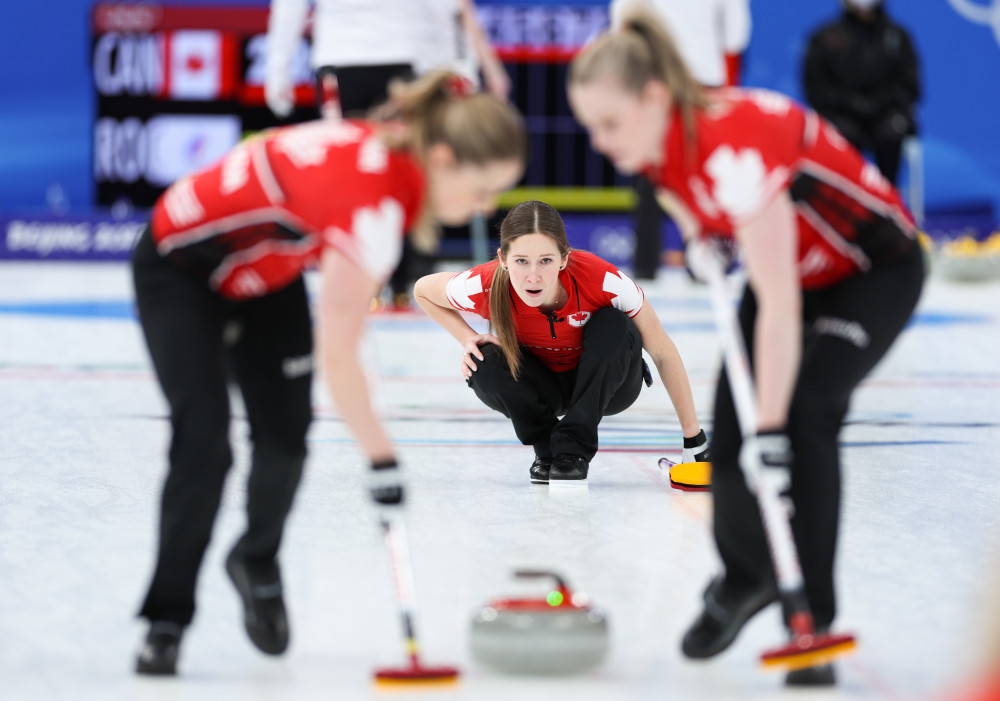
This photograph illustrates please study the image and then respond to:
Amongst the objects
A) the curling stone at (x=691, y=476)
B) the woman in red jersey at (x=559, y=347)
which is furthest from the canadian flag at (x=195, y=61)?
the curling stone at (x=691, y=476)

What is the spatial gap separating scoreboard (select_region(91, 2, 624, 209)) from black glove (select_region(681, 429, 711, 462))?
330 inches

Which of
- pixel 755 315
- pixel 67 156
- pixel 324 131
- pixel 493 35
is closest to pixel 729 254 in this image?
pixel 755 315

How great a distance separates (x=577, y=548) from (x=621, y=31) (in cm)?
126

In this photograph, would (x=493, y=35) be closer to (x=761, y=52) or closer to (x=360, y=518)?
(x=761, y=52)

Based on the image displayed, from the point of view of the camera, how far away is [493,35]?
1177 cm

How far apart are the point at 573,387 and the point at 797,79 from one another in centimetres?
917

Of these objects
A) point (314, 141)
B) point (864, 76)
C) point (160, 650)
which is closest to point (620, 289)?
point (314, 141)

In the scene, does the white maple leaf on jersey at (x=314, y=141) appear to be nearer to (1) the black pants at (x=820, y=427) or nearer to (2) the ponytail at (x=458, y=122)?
(2) the ponytail at (x=458, y=122)

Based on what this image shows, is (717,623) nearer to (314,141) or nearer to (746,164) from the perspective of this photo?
(746,164)

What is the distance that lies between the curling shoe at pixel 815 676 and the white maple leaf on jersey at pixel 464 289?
1785 millimetres

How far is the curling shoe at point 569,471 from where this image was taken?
3439 millimetres

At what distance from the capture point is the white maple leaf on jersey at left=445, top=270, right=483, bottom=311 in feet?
11.9

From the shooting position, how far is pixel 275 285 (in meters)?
2.27

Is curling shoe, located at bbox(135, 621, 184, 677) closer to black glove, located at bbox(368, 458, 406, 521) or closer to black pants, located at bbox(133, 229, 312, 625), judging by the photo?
black pants, located at bbox(133, 229, 312, 625)
